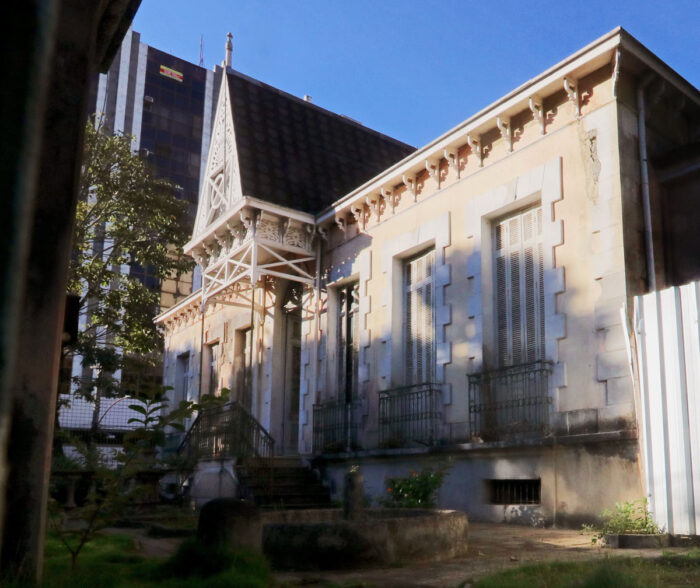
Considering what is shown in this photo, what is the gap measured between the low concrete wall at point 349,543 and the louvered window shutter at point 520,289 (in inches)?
183

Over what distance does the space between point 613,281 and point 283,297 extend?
28.1 feet

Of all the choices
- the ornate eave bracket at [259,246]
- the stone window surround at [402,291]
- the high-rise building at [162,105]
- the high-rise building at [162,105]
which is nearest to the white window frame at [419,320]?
the stone window surround at [402,291]

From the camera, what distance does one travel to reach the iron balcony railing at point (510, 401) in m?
9.85

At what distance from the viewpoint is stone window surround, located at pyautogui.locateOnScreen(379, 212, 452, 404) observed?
1174 cm

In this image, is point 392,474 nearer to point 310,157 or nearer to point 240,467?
point 240,467

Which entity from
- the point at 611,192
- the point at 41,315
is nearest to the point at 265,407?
the point at 611,192

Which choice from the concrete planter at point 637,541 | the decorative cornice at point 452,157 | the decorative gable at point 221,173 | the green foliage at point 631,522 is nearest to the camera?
the concrete planter at point 637,541

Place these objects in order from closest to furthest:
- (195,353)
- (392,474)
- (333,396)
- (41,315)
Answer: (41,315)
(392,474)
(333,396)
(195,353)

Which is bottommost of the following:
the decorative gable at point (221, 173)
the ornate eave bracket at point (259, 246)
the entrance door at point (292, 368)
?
the entrance door at point (292, 368)

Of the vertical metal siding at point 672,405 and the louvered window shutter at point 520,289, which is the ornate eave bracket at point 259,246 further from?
the vertical metal siding at point 672,405

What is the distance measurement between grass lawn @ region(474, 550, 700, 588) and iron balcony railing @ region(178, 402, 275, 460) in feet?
26.5

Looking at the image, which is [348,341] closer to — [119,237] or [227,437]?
[227,437]

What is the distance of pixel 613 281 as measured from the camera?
9195 mm

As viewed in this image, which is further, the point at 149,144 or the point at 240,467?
the point at 149,144
